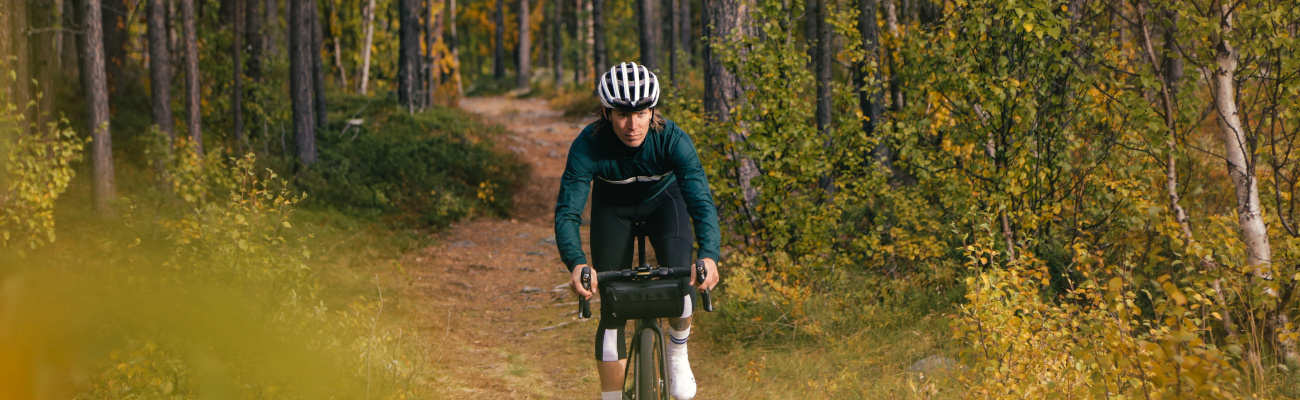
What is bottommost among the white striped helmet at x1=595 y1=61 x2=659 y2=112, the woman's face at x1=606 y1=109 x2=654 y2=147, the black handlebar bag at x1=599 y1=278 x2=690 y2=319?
the black handlebar bag at x1=599 y1=278 x2=690 y2=319

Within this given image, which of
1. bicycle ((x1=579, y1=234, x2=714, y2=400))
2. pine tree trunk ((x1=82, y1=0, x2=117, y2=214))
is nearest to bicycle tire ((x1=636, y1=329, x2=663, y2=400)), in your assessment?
bicycle ((x1=579, y1=234, x2=714, y2=400))

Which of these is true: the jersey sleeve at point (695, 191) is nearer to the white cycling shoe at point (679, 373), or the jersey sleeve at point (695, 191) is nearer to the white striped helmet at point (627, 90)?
the white striped helmet at point (627, 90)

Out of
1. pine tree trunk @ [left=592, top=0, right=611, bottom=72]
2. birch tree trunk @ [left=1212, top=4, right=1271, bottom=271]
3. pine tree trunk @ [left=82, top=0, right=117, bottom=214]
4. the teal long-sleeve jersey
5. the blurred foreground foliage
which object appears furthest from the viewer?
pine tree trunk @ [left=592, top=0, right=611, bottom=72]

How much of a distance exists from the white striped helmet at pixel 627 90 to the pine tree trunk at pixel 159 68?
10510 millimetres

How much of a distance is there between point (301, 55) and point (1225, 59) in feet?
48.7

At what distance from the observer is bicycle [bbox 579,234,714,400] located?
14.3ft

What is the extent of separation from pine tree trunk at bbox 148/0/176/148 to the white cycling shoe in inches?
412

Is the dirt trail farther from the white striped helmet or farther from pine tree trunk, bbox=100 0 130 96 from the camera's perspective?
pine tree trunk, bbox=100 0 130 96

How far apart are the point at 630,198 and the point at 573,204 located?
46 centimetres

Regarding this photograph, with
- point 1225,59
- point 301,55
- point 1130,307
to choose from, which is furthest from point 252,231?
point 301,55

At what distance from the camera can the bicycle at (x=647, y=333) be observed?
171 inches

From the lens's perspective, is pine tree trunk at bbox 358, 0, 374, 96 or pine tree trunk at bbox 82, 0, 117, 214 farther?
pine tree trunk at bbox 358, 0, 374, 96

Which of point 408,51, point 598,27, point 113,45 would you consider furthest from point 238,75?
point 598,27

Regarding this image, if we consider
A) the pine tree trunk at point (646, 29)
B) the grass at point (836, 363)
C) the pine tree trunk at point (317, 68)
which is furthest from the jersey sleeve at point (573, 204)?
the pine tree trunk at point (317, 68)
